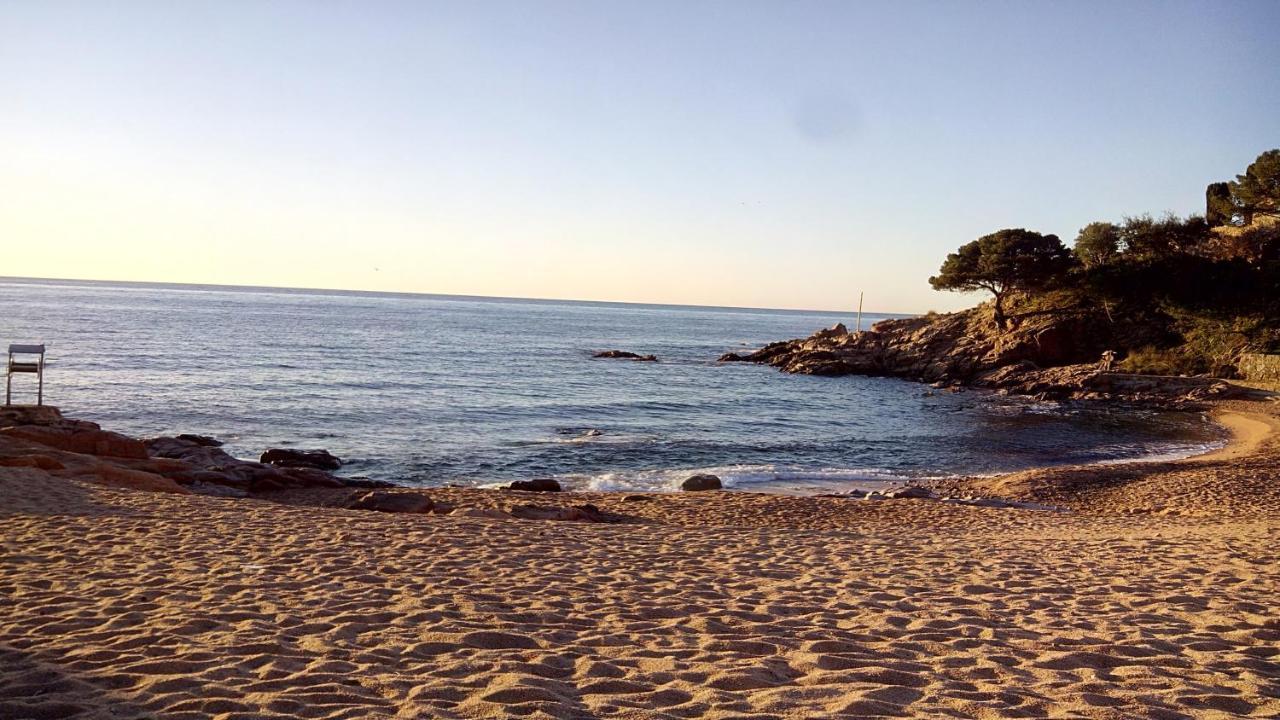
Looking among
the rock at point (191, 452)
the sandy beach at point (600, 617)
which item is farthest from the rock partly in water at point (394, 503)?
the rock at point (191, 452)

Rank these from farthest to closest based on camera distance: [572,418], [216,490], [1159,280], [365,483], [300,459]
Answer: [1159,280]
[572,418]
[300,459]
[365,483]
[216,490]

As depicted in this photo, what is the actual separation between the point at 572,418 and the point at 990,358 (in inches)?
1208

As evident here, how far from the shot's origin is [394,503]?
1352 cm

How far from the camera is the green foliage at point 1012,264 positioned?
175ft

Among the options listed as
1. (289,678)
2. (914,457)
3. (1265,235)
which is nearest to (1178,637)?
(289,678)

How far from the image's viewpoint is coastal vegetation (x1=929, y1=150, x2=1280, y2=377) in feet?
143

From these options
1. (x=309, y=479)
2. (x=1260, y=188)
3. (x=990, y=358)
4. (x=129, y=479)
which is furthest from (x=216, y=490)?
(x=1260, y=188)

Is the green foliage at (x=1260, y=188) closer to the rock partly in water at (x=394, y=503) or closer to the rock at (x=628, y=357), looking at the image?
the rock at (x=628, y=357)

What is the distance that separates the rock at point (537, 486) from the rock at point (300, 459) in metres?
5.54

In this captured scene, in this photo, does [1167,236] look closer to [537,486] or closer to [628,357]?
[628,357]

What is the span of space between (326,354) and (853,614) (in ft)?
165

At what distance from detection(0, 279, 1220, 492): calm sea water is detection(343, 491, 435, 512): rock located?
20.8 feet

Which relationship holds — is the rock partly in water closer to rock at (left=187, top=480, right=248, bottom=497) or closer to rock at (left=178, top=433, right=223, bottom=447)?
rock at (left=187, top=480, right=248, bottom=497)

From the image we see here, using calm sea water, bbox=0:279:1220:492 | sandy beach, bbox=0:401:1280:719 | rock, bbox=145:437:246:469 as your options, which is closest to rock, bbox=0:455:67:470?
sandy beach, bbox=0:401:1280:719
